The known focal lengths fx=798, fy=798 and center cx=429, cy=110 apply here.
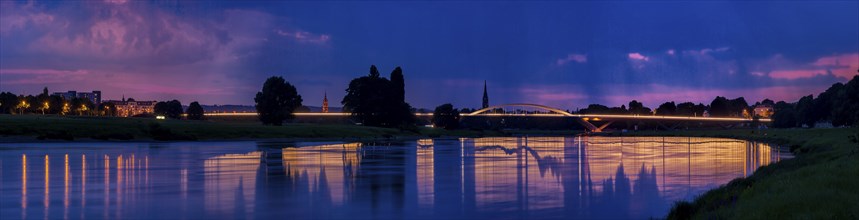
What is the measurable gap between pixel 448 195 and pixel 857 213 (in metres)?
11.7

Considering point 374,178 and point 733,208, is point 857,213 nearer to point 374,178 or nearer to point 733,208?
point 733,208

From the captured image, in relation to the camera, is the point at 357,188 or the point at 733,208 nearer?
the point at 733,208

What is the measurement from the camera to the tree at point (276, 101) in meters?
113

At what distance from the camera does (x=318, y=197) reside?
70.3 feet

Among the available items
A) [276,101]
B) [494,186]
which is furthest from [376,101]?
[494,186]

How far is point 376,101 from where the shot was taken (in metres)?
126

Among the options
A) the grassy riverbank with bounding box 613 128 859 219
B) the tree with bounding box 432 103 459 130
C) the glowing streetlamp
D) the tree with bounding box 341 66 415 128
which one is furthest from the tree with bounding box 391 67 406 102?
the grassy riverbank with bounding box 613 128 859 219

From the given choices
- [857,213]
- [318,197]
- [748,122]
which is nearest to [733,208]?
[857,213]

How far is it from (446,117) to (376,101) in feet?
161

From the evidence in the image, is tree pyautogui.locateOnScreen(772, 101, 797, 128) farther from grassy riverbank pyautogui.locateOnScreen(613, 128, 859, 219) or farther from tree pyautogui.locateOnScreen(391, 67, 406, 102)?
grassy riverbank pyautogui.locateOnScreen(613, 128, 859, 219)

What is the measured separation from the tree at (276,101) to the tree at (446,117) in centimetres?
6180

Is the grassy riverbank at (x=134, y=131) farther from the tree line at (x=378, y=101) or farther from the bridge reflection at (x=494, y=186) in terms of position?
the bridge reflection at (x=494, y=186)

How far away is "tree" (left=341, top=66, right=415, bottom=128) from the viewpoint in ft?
414

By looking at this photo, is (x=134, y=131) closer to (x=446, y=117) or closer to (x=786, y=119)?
(x=446, y=117)
